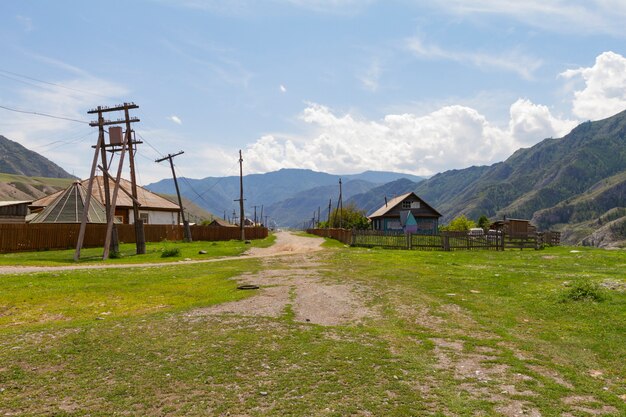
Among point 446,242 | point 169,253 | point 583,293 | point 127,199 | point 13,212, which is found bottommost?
point 583,293

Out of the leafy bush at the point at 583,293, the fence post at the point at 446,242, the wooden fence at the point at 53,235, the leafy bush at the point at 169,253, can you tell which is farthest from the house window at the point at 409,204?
the leafy bush at the point at 583,293

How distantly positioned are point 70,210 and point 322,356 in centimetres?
5164

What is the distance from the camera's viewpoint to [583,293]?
46.6 feet

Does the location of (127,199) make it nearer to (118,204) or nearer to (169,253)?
(118,204)

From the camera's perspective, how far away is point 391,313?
1348cm

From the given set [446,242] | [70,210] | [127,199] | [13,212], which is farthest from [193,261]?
[127,199]

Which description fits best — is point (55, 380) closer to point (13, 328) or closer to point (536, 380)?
point (13, 328)

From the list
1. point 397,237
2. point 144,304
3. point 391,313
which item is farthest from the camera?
point 397,237

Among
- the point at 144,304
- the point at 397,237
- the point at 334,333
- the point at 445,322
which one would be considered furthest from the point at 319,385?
the point at 397,237

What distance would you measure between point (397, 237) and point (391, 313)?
108 ft

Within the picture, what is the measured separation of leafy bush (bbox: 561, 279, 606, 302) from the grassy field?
0.06 metres

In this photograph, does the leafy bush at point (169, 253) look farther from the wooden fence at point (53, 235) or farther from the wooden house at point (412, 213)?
the wooden house at point (412, 213)

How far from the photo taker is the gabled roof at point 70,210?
166 ft

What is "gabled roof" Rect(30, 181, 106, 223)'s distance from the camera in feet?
166
